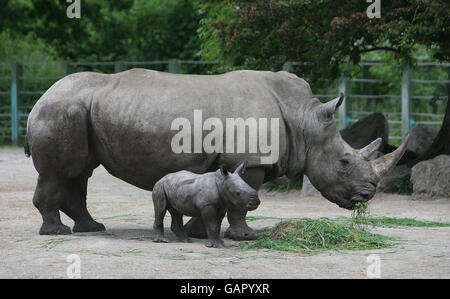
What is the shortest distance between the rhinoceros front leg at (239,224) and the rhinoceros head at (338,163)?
1.89 ft

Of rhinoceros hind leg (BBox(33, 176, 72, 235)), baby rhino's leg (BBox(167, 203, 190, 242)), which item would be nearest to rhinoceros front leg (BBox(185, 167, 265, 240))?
baby rhino's leg (BBox(167, 203, 190, 242))

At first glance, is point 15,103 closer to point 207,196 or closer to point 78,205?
point 78,205

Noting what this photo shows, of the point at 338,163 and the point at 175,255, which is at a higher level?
the point at 338,163

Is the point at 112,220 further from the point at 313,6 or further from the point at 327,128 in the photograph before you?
the point at 313,6

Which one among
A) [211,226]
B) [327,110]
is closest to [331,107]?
[327,110]

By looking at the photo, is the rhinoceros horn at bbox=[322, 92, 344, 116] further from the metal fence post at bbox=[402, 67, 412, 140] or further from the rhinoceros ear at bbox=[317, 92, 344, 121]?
the metal fence post at bbox=[402, 67, 412, 140]

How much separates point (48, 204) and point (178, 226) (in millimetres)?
1231

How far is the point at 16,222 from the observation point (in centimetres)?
868

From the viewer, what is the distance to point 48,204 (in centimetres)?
745

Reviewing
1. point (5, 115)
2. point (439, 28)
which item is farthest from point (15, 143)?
point (439, 28)

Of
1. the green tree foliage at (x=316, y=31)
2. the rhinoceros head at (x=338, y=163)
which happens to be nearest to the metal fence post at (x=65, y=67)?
the green tree foliage at (x=316, y=31)

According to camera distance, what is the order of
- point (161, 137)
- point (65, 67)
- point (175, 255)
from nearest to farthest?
point (175, 255) < point (161, 137) < point (65, 67)

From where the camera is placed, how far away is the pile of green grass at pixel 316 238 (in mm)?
6723

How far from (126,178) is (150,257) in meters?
1.48
